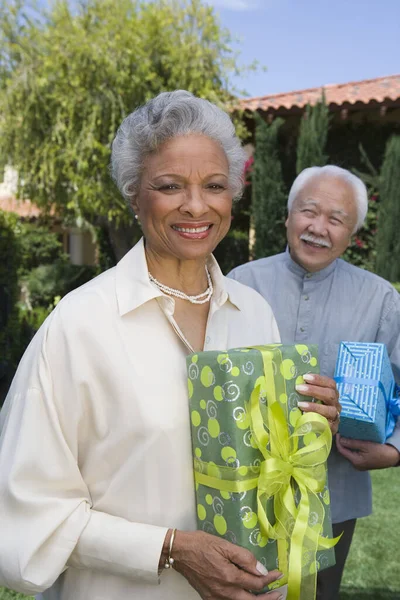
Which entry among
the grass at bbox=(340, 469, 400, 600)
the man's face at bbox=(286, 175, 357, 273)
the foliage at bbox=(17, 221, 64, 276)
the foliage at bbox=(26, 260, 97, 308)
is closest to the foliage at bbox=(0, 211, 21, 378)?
the grass at bbox=(340, 469, 400, 600)

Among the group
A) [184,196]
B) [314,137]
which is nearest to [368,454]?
[184,196]

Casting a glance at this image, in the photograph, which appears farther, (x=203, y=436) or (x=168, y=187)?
(x=168, y=187)

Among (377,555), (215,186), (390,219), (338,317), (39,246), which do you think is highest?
(215,186)

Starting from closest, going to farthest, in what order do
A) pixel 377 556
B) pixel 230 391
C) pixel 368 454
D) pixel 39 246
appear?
pixel 230 391
pixel 368 454
pixel 377 556
pixel 39 246

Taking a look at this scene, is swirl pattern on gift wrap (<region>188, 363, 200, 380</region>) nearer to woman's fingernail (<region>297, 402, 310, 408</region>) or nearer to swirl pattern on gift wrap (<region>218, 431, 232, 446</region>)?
swirl pattern on gift wrap (<region>218, 431, 232, 446</region>)

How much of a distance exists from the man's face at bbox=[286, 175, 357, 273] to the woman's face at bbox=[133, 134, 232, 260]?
982 millimetres

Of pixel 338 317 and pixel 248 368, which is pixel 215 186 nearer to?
pixel 248 368

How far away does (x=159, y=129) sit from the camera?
146 centimetres

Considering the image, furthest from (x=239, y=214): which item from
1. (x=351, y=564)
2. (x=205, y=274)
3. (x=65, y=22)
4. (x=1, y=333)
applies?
(x=205, y=274)

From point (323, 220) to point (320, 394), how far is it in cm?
123

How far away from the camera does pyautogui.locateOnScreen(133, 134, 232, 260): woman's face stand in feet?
4.83

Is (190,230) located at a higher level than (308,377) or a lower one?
higher

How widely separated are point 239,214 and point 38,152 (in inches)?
182

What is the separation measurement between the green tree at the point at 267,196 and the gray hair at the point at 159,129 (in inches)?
406
